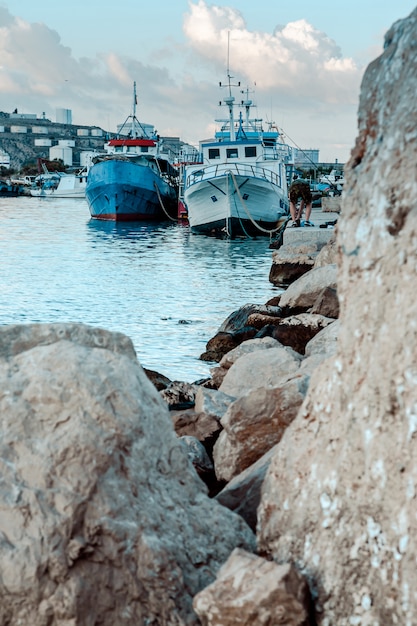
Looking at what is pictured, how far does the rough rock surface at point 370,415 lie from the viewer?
254 centimetres

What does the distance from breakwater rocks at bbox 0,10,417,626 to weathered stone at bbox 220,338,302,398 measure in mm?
3475

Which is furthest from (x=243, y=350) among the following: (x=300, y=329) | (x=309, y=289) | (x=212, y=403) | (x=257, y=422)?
(x=257, y=422)

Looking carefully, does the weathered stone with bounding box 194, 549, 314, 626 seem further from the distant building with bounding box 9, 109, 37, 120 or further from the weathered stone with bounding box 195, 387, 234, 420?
the distant building with bounding box 9, 109, 37, 120

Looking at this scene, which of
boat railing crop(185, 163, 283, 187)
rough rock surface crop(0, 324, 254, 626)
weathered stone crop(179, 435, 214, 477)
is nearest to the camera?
rough rock surface crop(0, 324, 254, 626)

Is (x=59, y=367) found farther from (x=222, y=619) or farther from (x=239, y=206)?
(x=239, y=206)

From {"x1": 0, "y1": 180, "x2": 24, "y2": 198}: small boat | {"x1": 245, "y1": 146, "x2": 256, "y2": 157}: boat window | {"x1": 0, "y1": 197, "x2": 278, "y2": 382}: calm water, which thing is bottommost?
{"x1": 0, "y1": 180, "x2": 24, "y2": 198}: small boat

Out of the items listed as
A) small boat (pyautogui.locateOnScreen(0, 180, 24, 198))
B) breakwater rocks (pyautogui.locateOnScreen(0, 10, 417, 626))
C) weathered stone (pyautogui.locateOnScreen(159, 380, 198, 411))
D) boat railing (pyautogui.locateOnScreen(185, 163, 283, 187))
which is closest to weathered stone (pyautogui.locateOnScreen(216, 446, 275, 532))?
breakwater rocks (pyautogui.locateOnScreen(0, 10, 417, 626))

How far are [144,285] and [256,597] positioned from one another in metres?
16.7

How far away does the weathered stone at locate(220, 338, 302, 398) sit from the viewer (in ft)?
21.8

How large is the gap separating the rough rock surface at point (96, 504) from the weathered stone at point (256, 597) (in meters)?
0.21

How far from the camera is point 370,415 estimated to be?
2648 mm

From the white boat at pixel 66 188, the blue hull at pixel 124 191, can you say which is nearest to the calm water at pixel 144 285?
the blue hull at pixel 124 191

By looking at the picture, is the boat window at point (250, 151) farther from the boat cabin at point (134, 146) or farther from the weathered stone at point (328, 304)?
the weathered stone at point (328, 304)

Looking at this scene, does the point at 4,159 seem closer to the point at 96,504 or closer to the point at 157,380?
the point at 157,380
